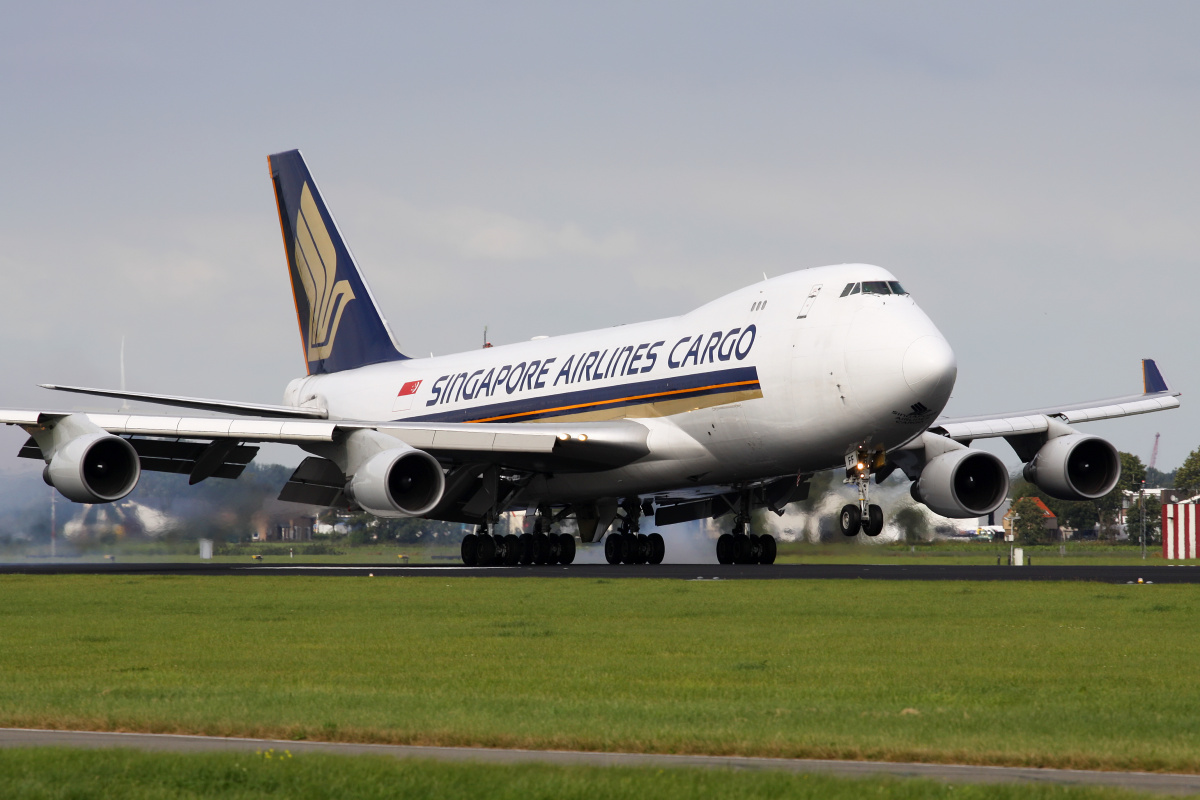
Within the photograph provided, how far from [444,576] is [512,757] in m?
21.3

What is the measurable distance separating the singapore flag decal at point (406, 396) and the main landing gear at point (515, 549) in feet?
19.6

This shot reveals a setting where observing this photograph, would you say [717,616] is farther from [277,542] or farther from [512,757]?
[277,542]

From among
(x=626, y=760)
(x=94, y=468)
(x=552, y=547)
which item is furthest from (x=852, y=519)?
(x=626, y=760)

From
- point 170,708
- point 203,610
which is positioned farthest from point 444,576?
point 170,708

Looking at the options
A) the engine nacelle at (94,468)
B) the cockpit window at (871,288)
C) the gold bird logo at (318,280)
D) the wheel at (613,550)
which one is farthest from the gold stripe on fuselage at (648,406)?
the gold bird logo at (318,280)

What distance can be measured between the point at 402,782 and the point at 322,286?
4034 centimetres

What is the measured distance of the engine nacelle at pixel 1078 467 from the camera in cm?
3541

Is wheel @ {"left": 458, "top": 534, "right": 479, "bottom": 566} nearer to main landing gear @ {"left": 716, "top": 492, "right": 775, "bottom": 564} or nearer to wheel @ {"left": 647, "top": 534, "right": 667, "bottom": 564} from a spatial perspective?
wheel @ {"left": 647, "top": 534, "right": 667, "bottom": 564}

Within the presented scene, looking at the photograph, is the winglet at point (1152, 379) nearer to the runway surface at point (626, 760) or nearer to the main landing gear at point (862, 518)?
the main landing gear at point (862, 518)

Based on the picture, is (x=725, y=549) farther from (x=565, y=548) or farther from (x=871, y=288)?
(x=871, y=288)

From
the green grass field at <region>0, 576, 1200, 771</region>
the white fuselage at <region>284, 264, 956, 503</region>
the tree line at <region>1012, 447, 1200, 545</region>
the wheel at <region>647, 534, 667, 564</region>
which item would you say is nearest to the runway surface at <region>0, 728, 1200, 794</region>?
the green grass field at <region>0, 576, 1200, 771</region>

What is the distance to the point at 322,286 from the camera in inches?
1869

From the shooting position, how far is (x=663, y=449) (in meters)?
33.6

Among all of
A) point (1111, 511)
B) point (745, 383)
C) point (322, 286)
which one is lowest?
point (1111, 511)
